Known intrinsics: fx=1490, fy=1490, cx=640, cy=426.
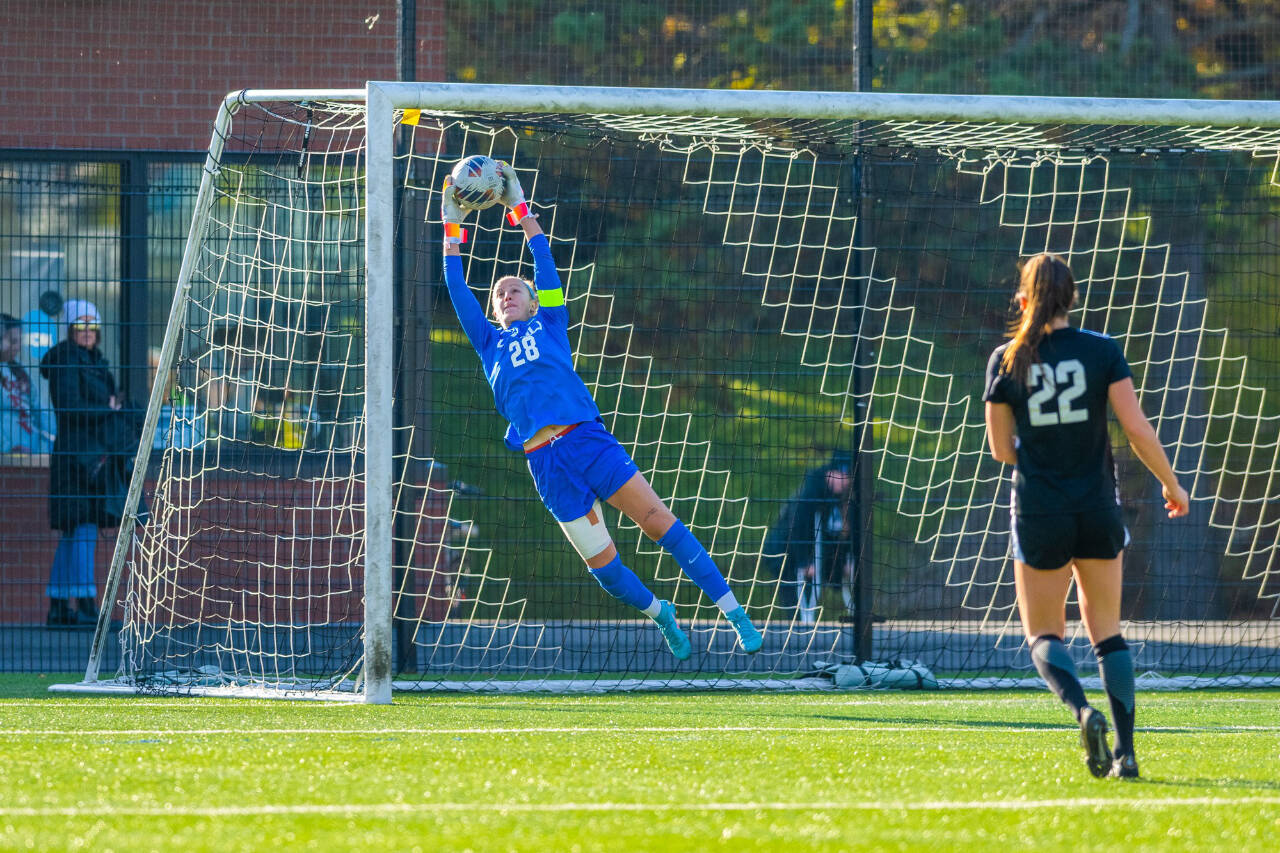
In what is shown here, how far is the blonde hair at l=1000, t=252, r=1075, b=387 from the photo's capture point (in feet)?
15.0

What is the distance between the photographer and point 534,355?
7.31 metres

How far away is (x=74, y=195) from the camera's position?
9930 millimetres

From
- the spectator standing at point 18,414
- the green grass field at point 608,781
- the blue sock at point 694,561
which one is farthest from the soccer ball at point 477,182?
the spectator standing at point 18,414

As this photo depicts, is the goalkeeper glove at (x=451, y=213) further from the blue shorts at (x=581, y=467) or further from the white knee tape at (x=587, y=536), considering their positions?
the white knee tape at (x=587, y=536)

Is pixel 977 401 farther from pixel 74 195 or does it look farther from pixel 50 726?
pixel 50 726

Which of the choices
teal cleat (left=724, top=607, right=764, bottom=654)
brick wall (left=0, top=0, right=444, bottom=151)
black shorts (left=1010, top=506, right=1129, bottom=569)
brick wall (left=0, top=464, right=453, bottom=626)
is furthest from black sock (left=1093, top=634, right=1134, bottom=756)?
brick wall (left=0, top=0, right=444, bottom=151)

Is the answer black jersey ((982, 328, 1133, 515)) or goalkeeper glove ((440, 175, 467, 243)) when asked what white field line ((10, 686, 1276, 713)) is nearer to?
goalkeeper glove ((440, 175, 467, 243))

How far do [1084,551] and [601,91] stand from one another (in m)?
Answer: 3.91

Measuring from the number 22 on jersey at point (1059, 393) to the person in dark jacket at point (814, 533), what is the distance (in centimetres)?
505

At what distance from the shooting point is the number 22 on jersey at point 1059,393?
4.53 meters

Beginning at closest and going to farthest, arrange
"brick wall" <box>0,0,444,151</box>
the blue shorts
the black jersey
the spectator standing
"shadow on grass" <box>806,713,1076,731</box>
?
the black jersey
"shadow on grass" <box>806,713,1076,731</box>
the blue shorts
the spectator standing
"brick wall" <box>0,0,444,151</box>

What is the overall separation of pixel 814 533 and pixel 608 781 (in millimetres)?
5941

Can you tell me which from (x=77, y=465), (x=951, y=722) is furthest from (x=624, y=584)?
(x=77, y=465)

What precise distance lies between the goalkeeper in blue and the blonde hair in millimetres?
2924
